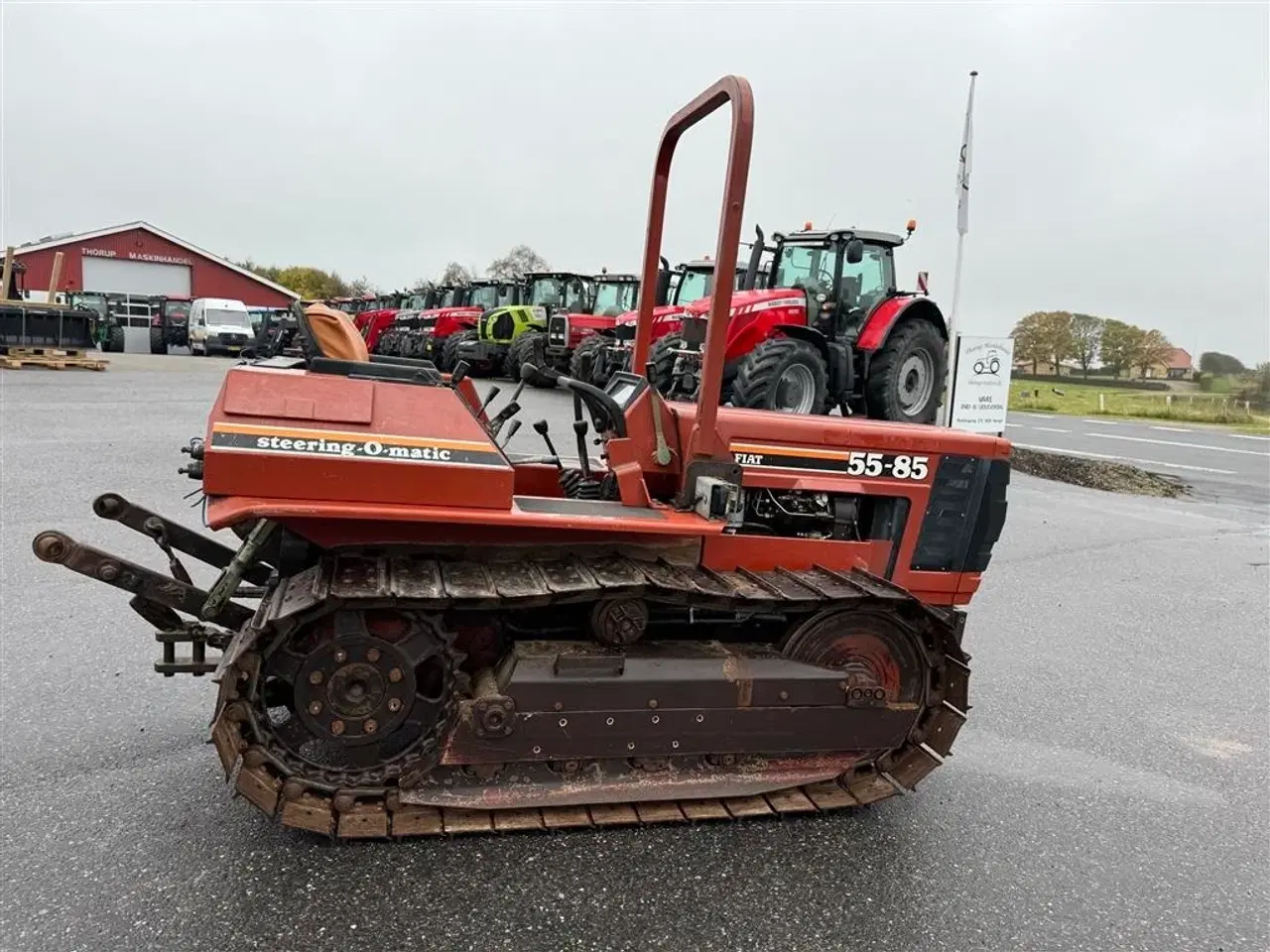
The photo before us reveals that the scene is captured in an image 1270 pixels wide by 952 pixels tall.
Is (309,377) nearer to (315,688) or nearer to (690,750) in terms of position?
(315,688)

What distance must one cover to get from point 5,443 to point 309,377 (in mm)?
8668

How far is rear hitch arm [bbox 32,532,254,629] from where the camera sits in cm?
292

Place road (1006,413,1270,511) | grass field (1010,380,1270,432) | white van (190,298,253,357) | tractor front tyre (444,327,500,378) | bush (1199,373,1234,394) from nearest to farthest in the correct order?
road (1006,413,1270,511) < tractor front tyre (444,327,500,378) < white van (190,298,253,357) < grass field (1010,380,1270,432) < bush (1199,373,1234,394)

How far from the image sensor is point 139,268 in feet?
141

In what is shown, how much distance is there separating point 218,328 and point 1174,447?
29215mm

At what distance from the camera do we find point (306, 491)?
2781 millimetres

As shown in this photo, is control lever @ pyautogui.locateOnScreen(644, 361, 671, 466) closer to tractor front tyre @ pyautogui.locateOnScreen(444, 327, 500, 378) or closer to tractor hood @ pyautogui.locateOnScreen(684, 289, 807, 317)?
tractor hood @ pyautogui.locateOnScreen(684, 289, 807, 317)

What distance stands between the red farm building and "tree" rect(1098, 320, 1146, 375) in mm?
39471

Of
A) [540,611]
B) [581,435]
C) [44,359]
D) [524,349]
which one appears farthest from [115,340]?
[540,611]

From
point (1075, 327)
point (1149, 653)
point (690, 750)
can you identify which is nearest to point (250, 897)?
point (690, 750)

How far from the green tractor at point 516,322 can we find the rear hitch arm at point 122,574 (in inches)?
621

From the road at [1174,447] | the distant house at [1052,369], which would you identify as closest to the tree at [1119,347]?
the distant house at [1052,369]

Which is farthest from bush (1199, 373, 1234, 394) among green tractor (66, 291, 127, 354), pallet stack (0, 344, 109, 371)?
green tractor (66, 291, 127, 354)

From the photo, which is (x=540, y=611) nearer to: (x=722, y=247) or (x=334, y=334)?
(x=334, y=334)
